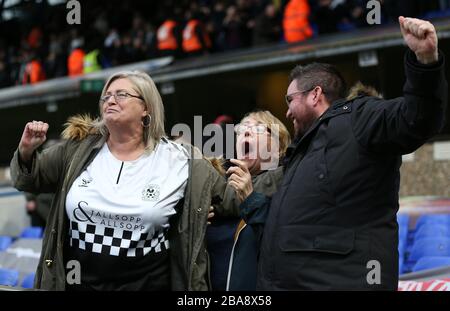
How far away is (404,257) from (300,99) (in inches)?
130

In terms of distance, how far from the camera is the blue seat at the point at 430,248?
199 inches

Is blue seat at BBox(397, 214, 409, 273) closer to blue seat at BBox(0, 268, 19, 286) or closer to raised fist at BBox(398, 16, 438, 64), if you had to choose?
blue seat at BBox(0, 268, 19, 286)

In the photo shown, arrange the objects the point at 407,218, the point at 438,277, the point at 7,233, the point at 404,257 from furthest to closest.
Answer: the point at 7,233 → the point at 407,218 → the point at 404,257 → the point at 438,277

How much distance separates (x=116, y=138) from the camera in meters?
2.82

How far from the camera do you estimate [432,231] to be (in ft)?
18.2

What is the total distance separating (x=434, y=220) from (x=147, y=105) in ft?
13.0

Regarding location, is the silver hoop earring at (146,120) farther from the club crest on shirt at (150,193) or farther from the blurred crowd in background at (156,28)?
the blurred crowd in background at (156,28)

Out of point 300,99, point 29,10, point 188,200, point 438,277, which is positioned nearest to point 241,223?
point 188,200

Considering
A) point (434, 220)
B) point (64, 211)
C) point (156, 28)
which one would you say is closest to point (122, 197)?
point (64, 211)

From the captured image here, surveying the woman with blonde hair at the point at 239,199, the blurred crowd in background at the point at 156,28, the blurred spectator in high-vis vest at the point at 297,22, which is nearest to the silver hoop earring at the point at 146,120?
the woman with blonde hair at the point at 239,199

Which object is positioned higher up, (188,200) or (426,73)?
(426,73)

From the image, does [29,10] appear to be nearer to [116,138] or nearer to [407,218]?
[407,218]

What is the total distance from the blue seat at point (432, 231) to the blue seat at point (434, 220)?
114 mm

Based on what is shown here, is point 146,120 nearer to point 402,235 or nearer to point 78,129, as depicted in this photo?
point 78,129
